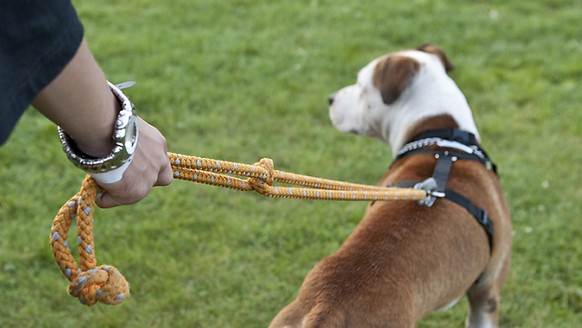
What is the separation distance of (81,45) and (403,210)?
1.94 metres

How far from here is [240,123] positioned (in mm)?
5836

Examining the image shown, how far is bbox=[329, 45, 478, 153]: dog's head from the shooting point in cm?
389

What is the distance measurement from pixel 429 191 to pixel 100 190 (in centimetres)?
173

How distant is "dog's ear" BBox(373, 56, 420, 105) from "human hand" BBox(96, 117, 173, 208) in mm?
2246

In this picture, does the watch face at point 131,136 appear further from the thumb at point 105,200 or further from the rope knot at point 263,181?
the rope knot at point 263,181

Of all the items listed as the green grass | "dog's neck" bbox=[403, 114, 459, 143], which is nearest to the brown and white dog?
"dog's neck" bbox=[403, 114, 459, 143]

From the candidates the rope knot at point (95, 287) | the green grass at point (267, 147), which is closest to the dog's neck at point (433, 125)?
the green grass at point (267, 147)

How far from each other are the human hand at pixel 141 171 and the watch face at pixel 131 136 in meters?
0.03

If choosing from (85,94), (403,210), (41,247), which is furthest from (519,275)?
(85,94)

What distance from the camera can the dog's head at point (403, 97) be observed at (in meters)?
3.89

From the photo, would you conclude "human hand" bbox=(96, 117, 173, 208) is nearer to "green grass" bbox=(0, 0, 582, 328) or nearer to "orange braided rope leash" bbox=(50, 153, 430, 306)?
"orange braided rope leash" bbox=(50, 153, 430, 306)

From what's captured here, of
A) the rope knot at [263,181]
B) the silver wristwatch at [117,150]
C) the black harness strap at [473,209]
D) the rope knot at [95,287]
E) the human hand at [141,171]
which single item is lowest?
the black harness strap at [473,209]

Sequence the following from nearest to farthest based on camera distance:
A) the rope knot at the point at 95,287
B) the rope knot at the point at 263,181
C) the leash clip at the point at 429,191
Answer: the rope knot at the point at 95,287
the rope knot at the point at 263,181
the leash clip at the point at 429,191

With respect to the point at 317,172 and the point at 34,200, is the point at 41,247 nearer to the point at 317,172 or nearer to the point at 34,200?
the point at 34,200
